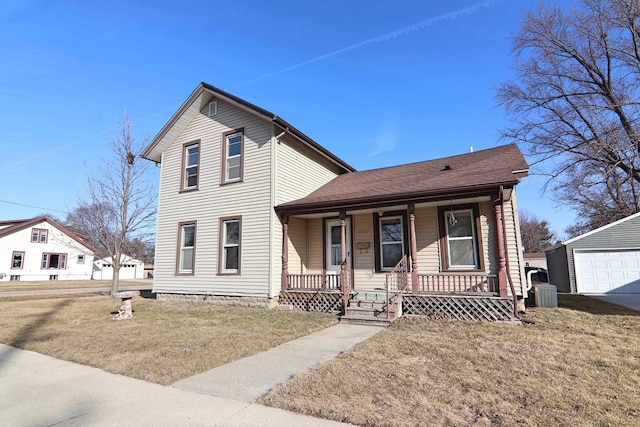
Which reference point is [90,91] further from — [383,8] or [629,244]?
[629,244]

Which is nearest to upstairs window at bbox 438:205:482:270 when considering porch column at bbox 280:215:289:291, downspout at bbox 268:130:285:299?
porch column at bbox 280:215:289:291

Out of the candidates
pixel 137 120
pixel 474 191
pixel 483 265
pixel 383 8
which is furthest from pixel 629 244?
pixel 137 120

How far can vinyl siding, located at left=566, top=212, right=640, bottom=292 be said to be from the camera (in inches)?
613

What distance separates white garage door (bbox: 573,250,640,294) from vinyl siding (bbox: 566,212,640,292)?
209 millimetres

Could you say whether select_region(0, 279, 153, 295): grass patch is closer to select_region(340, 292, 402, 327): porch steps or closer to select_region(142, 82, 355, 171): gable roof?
select_region(142, 82, 355, 171): gable roof

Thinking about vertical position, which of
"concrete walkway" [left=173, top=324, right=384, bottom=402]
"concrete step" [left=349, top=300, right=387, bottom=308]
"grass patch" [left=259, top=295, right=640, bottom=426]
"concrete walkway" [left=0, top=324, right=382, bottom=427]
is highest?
"concrete step" [left=349, top=300, right=387, bottom=308]

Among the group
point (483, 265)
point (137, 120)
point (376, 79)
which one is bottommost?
point (483, 265)

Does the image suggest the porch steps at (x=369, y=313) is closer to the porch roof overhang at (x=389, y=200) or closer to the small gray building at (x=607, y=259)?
the porch roof overhang at (x=389, y=200)

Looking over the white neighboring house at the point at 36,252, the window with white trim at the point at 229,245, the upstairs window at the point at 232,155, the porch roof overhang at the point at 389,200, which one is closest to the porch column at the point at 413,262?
the porch roof overhang at the point at 389,200

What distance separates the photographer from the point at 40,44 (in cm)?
1223

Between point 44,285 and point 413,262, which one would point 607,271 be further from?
point 44,285

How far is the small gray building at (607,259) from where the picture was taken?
15.4 metres

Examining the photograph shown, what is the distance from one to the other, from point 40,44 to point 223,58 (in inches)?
256

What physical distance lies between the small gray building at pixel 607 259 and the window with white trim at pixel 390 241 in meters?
11.2
